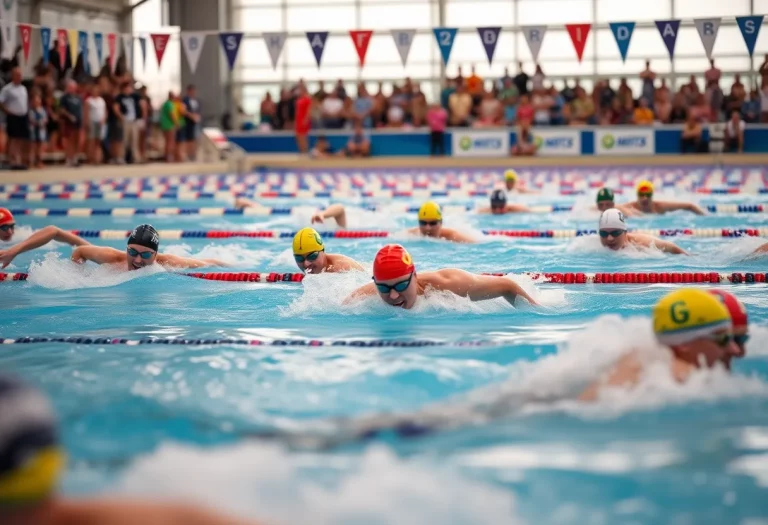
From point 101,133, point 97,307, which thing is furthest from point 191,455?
Result: point 101,133

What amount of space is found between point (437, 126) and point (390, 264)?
1734 centimetres

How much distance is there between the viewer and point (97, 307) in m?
6.76

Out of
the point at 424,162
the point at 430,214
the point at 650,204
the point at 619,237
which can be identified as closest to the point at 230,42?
the point at 424,162

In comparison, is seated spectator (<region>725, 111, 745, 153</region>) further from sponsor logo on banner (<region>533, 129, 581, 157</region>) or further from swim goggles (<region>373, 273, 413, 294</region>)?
swim goggles (<region>373, 273, 413, 294</region>)

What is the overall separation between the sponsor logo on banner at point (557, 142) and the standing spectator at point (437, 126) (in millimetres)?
2231

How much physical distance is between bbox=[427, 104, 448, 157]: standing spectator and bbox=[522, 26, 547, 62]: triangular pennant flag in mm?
3732

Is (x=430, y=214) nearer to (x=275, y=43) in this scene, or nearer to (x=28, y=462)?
(x=28, y=462)

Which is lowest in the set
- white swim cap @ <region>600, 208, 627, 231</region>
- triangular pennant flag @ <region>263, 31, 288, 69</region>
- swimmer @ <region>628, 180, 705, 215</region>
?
white swim cap @ <region>600, 208, 627, 231</region>

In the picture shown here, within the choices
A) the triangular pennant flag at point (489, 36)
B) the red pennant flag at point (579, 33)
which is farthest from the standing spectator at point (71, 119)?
the red pennant flag at point (579, 33)

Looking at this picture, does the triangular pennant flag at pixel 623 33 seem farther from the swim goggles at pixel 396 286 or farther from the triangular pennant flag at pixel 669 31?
the swim goggles at pixel 396 286

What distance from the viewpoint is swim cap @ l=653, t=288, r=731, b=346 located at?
4.03 meters

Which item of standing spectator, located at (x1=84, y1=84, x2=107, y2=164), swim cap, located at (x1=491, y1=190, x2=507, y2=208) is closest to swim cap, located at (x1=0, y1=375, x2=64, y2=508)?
swim cap, located at (x1=491, y1=190, x2=507, y2=208)

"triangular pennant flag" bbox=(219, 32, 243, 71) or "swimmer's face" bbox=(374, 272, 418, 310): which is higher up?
"triangular pennant flag" bbox=(219, 32, 243, 71)

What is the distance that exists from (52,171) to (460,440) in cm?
1504
